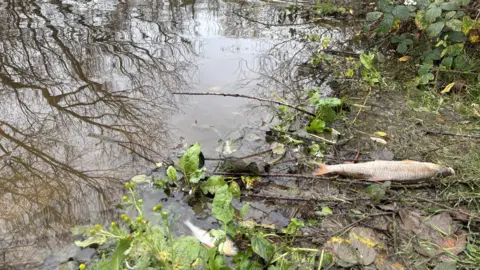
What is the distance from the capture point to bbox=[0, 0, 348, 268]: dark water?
2285 mm

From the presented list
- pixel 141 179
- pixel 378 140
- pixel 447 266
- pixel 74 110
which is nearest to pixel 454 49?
pixel 378 140

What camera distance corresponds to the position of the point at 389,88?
12.4 ft

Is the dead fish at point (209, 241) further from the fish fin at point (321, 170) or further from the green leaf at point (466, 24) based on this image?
the green leaf at point (466, 24)

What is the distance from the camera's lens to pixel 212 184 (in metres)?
2.34

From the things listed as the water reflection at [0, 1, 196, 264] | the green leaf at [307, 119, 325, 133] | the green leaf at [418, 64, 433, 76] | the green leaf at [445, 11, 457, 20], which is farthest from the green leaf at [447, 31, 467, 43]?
the water reflection at [0, 1, 196, 264]

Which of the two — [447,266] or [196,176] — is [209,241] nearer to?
[196,176]

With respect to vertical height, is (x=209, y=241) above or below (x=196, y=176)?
below

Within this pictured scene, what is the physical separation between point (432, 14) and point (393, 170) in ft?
6.44

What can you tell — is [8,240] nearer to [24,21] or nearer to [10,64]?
[10,64]

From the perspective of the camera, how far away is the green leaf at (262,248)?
1827mm

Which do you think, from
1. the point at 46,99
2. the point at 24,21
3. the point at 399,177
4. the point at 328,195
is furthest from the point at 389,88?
the point at 24,21

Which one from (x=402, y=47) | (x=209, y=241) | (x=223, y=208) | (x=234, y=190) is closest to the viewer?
(x=223, y=208)

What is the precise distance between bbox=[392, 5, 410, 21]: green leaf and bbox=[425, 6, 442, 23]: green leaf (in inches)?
8.1

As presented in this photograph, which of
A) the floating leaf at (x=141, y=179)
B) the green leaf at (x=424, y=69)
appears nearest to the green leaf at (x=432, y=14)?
the green leaf at (x=424, y=69)
